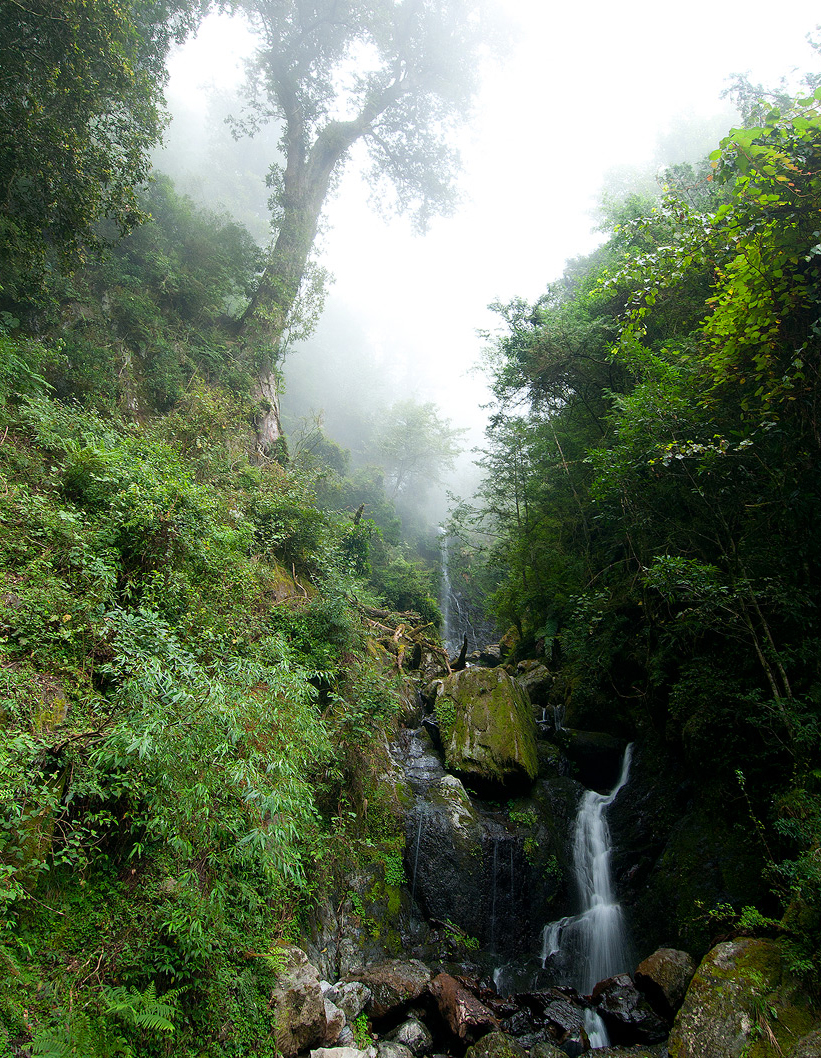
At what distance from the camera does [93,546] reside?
167 inches

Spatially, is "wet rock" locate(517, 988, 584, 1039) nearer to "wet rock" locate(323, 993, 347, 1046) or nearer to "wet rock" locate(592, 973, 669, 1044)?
"wet rock" locate(592, 973, 669, 1044)

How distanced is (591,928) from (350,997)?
3.73 metres

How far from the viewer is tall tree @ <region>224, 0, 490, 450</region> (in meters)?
13.9

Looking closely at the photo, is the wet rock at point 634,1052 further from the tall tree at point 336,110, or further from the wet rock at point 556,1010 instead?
the tall tree at point 336,110

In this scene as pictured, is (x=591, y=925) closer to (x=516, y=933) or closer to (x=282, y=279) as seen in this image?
(x=516, y=933)

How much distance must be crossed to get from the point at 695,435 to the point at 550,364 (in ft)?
17.8

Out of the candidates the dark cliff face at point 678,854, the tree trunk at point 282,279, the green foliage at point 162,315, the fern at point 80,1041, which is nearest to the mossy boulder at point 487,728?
the dark cliff face at point 678,854

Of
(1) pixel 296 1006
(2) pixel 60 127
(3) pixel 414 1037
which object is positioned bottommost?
(3) pixel 414 1037

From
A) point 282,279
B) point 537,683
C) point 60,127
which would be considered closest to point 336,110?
point 282,279

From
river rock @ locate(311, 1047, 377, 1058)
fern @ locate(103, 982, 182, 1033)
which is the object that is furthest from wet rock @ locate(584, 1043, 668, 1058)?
fern @ locate(103, 982, 182, 1033)

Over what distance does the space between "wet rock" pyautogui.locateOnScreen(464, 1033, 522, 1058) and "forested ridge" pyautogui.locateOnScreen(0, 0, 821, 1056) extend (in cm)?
110

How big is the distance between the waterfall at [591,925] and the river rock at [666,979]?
0.72 metres

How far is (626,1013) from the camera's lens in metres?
4.73

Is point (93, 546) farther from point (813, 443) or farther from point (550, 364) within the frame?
point (550, 364)
